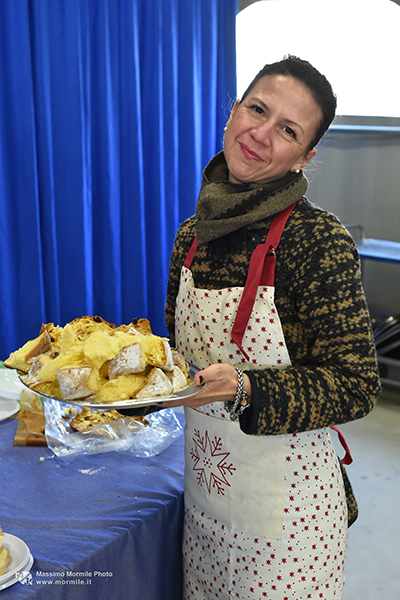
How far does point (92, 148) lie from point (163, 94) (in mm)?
546

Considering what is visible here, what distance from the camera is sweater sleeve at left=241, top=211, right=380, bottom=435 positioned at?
→ 994 millimetres

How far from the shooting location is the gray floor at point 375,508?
200cm

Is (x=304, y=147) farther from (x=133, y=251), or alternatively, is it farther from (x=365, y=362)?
Result: (x=133, y=251)

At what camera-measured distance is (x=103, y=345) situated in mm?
950

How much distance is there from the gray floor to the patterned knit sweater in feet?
4.16

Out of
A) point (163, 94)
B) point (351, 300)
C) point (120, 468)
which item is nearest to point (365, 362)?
point (351, 300)

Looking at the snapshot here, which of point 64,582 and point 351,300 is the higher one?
point 351,300

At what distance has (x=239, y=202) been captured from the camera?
113cm

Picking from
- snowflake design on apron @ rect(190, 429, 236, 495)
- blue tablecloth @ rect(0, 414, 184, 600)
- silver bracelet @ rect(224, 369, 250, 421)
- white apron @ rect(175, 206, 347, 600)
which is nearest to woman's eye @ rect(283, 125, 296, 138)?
white apron @ rect(175, 206, 347, 600)

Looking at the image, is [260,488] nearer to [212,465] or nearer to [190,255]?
[212,465]

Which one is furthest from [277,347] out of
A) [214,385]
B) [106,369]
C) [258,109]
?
[258,109]

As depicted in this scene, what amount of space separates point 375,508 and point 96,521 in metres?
1.66

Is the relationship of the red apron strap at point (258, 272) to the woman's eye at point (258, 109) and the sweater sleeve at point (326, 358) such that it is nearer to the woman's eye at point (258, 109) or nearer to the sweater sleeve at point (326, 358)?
the sweater sleeve at point (326, 358)

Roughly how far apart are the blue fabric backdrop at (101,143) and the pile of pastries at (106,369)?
5.14 feet
